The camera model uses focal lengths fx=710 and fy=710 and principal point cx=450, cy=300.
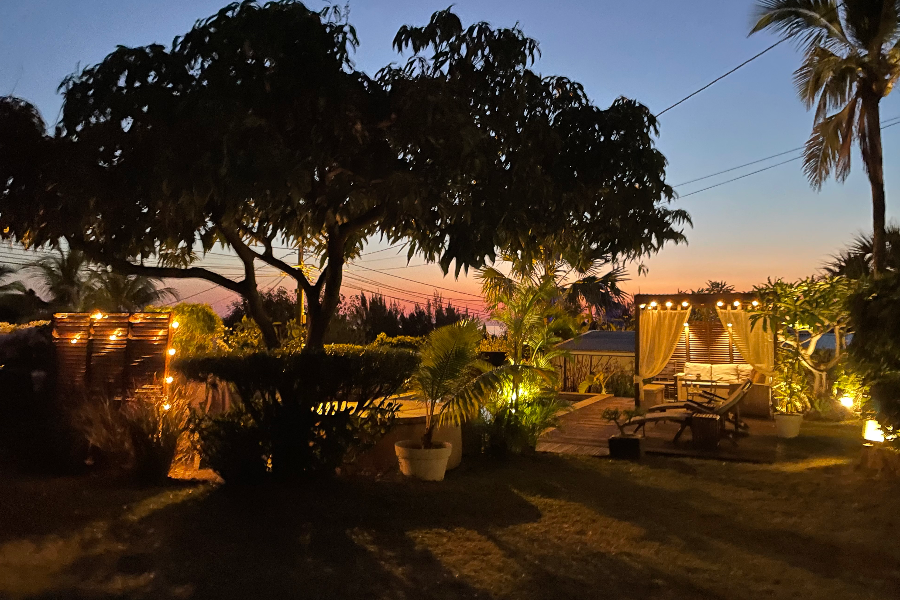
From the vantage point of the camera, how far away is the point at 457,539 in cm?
520

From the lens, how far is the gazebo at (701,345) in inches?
519

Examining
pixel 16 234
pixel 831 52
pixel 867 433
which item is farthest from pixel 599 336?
pixel 16 234

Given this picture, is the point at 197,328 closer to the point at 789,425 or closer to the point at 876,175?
the point at 789,425

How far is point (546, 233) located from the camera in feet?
26.2

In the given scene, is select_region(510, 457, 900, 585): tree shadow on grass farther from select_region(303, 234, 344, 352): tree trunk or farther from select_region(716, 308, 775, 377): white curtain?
select_region(716, 308, 775, 377): white curtain

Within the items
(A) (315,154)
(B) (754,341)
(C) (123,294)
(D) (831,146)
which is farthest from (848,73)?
(C) (123,294)

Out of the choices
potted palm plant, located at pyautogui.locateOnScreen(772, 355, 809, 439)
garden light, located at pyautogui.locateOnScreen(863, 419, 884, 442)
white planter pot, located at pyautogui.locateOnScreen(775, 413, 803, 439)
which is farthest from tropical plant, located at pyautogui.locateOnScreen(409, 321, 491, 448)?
potted palm plant, located at pyautogui.locateOnScreen(772, 355, 809, 439)

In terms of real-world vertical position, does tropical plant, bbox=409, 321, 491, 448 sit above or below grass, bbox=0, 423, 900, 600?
above

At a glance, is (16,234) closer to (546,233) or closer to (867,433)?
(546,233)

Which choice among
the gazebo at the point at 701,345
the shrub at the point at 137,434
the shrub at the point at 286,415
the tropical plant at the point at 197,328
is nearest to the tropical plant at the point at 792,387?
the gazebo at the point at 701,345

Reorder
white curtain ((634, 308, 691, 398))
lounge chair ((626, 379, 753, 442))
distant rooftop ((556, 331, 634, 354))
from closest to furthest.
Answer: lounge chair ((626, 379, 753, 442)) < white curtain ((634, 308, 691, 398)) < distant rooftop ((556, 331, 634, 354))

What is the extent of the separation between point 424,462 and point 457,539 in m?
1.80

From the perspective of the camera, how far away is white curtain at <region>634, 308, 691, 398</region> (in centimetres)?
1402

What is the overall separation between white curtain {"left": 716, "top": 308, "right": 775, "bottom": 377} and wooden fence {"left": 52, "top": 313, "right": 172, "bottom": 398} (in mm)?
9926
